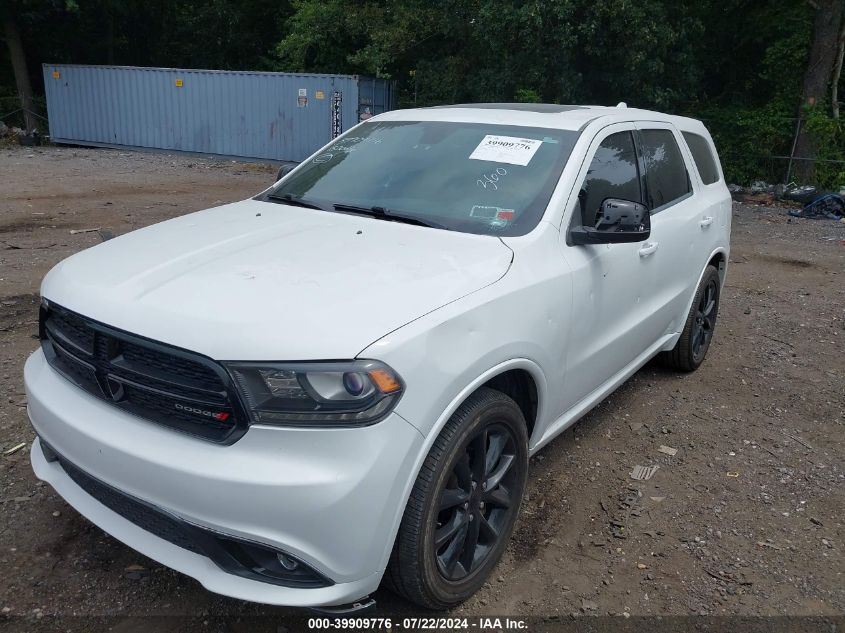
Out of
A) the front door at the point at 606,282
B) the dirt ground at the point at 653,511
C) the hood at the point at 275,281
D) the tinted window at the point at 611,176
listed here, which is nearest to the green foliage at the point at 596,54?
the dirt ground at the point at 653,511

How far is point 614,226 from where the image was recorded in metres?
3.18

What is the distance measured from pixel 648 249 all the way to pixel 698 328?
1.60m

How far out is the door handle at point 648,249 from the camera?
3.80 meters

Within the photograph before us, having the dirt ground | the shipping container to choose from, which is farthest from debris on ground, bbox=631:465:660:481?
→ the shipping container

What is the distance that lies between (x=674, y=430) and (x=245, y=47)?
2842 cm

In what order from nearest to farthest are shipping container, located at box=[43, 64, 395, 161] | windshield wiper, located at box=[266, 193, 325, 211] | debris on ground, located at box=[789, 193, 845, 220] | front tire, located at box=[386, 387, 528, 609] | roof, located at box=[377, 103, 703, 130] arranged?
front tire, located at box=[386, 387, 528, 609] < windshield wiper, located at box=[266, 193, 325, 211] < roof, located at box=[377, 103, 703, 130] < debris on ground, located at box=[789, 193, 845, 220] < shipping container, located at box=[43, 64, 395, 161]

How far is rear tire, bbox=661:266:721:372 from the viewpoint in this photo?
4969mm

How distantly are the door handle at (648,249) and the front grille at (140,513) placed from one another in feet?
8.53

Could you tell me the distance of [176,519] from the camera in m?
2.20

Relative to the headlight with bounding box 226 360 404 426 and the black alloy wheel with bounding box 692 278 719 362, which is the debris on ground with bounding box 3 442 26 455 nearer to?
the headlight with bounding box 226 360 404 426

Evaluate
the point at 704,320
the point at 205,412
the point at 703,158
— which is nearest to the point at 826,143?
the point at 703,158

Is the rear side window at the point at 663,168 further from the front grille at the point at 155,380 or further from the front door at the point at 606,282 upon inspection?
the front grille at the point at 155,380

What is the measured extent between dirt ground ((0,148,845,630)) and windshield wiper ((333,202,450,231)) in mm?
1420

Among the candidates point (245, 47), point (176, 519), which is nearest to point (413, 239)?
point (176, 519)
